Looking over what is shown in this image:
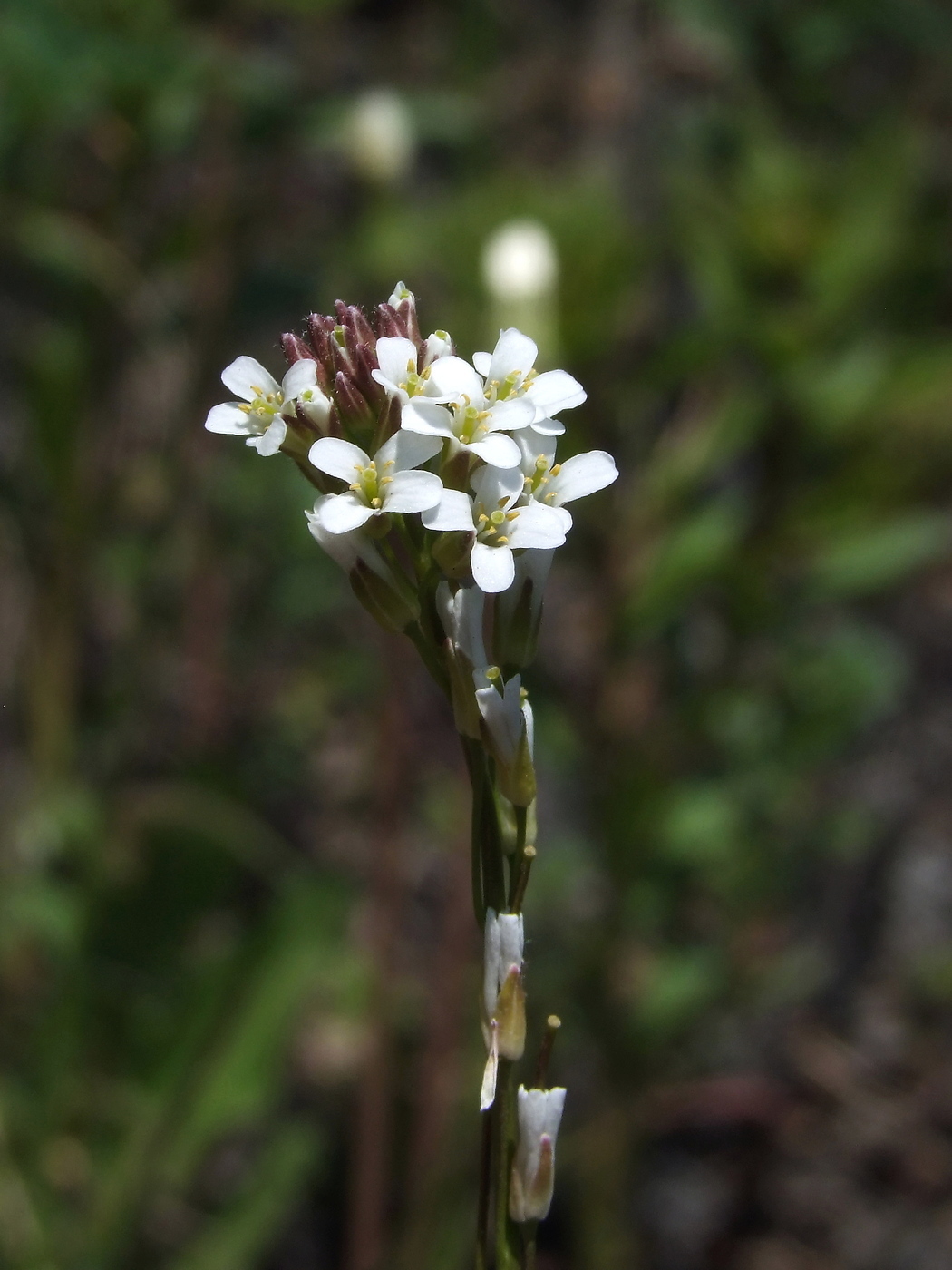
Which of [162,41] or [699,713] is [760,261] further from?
[162,41]

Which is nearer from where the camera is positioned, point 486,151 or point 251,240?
point 251,240

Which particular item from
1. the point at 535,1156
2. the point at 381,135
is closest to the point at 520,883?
the point at 535,1156

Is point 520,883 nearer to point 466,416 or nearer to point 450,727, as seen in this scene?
point 466,416

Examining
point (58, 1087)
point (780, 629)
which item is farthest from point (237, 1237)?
point (780, 629)

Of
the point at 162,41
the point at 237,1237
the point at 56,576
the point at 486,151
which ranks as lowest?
the point at 237,1237

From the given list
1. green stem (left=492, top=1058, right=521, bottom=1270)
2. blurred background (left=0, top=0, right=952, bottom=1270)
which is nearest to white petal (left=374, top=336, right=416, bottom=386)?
green stem (left=492, top=1058, right=521, bottom=1270)

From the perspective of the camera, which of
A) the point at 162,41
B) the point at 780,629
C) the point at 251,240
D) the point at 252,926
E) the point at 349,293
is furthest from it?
the point at 349,293

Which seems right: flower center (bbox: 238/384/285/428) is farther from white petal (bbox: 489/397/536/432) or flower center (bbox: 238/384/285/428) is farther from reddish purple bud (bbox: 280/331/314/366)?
white petal (bbox: 489/397/536/432)
